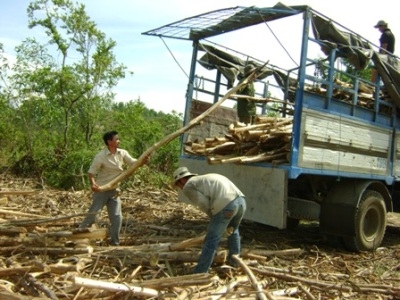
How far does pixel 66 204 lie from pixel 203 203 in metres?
5.55

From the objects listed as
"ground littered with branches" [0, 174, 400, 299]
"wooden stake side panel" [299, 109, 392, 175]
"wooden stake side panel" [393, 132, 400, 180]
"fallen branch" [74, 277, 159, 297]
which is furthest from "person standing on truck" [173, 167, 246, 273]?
"wooden stake side panel" [393, 132, 400, 180]

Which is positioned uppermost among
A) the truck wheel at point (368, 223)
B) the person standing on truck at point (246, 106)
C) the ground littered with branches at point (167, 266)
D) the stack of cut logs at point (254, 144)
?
the person standing on truck at point (246, 106)

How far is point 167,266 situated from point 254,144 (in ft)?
7.91

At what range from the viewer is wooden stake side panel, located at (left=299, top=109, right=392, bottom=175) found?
6.36 m

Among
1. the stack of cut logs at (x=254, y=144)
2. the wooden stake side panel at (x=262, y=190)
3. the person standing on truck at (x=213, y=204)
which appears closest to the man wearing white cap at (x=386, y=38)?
the stack of cut logs at (x=254, y=144)

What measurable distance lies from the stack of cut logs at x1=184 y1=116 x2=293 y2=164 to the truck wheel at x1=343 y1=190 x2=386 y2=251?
1.60 metres

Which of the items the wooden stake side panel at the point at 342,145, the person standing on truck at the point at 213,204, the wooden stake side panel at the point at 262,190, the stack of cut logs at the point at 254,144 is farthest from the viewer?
the stack of cut logs at the point at 254,144

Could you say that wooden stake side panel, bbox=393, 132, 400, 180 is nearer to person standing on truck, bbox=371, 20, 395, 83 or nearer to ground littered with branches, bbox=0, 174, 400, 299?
ground littered with branches, bbox=0, 174, 400, 299

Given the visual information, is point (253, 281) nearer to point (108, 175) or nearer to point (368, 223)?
point (108, 175)

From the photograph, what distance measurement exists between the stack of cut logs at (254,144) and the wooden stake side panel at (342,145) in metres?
0.30

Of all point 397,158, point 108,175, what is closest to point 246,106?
point 397,158

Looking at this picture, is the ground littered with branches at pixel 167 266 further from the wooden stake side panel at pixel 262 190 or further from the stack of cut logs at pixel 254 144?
the stack of cut logs at pixel 254 144

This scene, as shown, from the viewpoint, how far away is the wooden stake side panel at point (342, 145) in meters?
6.36

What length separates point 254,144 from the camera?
22.5 feet
